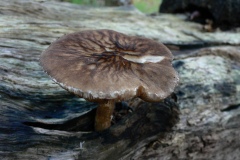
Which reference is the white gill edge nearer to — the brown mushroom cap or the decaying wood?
the brown mushroom cap

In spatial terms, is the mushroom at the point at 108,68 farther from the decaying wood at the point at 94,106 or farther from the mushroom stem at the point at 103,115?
the decaying wood at the point at 94,106

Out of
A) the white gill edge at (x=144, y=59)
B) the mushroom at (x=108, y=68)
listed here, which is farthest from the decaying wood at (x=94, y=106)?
the white gill edge at (x=144, y=59)

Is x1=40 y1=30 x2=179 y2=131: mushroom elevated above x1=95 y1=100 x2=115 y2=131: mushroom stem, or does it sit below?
above

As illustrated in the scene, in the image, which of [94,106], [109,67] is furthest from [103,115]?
[109,67]

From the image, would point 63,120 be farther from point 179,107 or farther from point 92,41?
point 179,107

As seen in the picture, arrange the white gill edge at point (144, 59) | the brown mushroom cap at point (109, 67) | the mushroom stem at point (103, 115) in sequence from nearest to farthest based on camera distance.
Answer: the brown mushroom cap at point (109, 67), the white gill edge at point (144, 59), the mushroom stem at point (103, 115)

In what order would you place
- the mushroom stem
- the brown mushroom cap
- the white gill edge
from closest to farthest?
the brown mushroom cap, the white gill edge, the mushroom stem

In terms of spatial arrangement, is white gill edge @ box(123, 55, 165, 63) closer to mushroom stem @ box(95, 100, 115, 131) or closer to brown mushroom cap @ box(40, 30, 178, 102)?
brown mushroom cap @ box(40, 30, 178, 102)

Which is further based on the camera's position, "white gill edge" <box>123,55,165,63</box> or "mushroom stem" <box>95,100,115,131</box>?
"mushroom stem" <box>95,100,115,131</box>

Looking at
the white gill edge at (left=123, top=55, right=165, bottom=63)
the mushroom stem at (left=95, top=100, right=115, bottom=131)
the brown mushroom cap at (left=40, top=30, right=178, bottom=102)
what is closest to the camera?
the brown mushroom cap at (left=40, top=30, right=178, bottom=102)

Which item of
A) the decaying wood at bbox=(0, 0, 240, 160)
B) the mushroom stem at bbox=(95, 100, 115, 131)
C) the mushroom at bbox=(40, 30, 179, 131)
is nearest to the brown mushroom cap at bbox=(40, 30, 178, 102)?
the mushroom at bbox=(40, 30, 179, 131)
